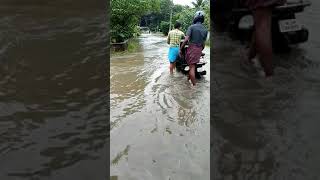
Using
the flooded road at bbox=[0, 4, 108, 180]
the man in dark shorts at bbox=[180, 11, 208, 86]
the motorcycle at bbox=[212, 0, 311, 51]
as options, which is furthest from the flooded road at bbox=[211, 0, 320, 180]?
the man in dark shorts at bbox=[180, 11, 208, 86]

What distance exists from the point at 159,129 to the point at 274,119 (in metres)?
1.61

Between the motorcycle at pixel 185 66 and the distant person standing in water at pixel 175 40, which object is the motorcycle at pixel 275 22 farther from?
the motorcycle at pixel 185 66

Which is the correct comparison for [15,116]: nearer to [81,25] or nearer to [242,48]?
[242,48]

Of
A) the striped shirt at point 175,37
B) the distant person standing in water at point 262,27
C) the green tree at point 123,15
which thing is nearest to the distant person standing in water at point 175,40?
the striped shirt at point 175,37

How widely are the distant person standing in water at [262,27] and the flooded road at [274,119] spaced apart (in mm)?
353

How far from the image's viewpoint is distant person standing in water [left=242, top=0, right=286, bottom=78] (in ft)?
12.3

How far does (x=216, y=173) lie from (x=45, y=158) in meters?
1.74

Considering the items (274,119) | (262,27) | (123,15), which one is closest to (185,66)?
(274,119)

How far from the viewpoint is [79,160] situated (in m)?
4.14

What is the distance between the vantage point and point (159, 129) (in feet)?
18.0

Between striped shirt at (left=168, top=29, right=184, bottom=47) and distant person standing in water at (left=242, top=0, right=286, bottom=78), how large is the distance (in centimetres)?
551

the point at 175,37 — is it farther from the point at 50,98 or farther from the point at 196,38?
the point at 50,98

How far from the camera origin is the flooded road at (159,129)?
408cm

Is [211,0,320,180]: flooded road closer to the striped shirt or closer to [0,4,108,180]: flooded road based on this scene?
[0,4,108,180]: flooded road
